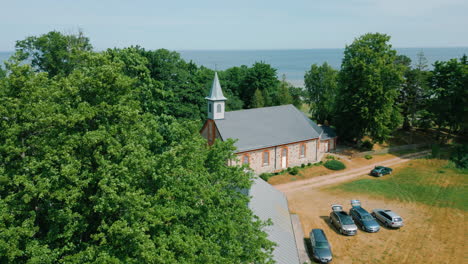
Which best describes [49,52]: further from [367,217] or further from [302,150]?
[367,217]

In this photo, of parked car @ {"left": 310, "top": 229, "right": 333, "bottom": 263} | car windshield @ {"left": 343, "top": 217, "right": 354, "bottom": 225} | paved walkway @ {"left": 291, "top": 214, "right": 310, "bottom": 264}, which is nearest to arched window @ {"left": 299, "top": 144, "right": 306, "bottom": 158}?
paved walkway @ {"left": 291, "top": 214, "right": 310, "bottom": 264}

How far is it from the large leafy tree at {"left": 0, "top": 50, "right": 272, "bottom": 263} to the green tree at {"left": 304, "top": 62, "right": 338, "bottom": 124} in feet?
168

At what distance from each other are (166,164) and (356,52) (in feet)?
144

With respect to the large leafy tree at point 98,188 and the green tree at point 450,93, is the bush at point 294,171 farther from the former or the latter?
the green tree at point 450,93

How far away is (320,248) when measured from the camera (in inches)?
960

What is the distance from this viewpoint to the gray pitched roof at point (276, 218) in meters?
21.0

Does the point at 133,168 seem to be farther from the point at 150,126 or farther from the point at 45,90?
the point at 45,90

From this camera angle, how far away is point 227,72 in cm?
7194

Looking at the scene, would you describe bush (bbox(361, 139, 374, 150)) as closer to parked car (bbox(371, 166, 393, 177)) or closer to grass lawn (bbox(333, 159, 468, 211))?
grass lawn (bbox(333, 159, 468, 211))

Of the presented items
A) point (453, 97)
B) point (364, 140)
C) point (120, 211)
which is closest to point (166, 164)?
point (120, 211)

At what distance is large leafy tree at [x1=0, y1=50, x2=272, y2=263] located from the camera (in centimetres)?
1233

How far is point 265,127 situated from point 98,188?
104 feet

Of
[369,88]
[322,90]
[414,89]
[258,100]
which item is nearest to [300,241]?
[369,88]

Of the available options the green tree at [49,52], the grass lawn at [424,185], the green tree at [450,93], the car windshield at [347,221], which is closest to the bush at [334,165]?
the grass lawn at [424,185]
